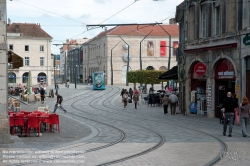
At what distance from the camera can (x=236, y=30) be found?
91.6ft

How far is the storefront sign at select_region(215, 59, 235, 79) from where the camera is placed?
94.6 ft

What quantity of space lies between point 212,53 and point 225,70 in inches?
69.3

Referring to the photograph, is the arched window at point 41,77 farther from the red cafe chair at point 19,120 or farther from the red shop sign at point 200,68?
the red cafe chair at point 19,120

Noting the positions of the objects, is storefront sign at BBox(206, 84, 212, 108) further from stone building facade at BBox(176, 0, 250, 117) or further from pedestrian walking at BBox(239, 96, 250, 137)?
pedestrian walking at BBox(239, 96, 250, 137)

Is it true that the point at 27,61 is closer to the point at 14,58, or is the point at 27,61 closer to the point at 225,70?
the point at 225,70

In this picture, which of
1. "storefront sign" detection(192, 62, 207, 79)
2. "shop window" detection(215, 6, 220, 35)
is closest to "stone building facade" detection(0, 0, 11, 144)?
"shop window" detection(215, 6, 220, 35)

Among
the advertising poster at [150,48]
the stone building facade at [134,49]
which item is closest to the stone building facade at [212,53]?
the stone building facade at [134,49]

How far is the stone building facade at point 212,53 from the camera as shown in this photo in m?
27.5

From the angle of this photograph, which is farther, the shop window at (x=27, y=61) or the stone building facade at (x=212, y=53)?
the shop window at (x=27, y=61)

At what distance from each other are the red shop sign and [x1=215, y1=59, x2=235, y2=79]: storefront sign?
4.76 ft

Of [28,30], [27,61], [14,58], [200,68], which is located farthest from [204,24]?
[28,30]

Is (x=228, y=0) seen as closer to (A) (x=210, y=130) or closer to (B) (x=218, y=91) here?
(B) (x=218, y=91)

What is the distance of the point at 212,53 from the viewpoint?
3091cm

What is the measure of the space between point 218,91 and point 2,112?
1662cm
